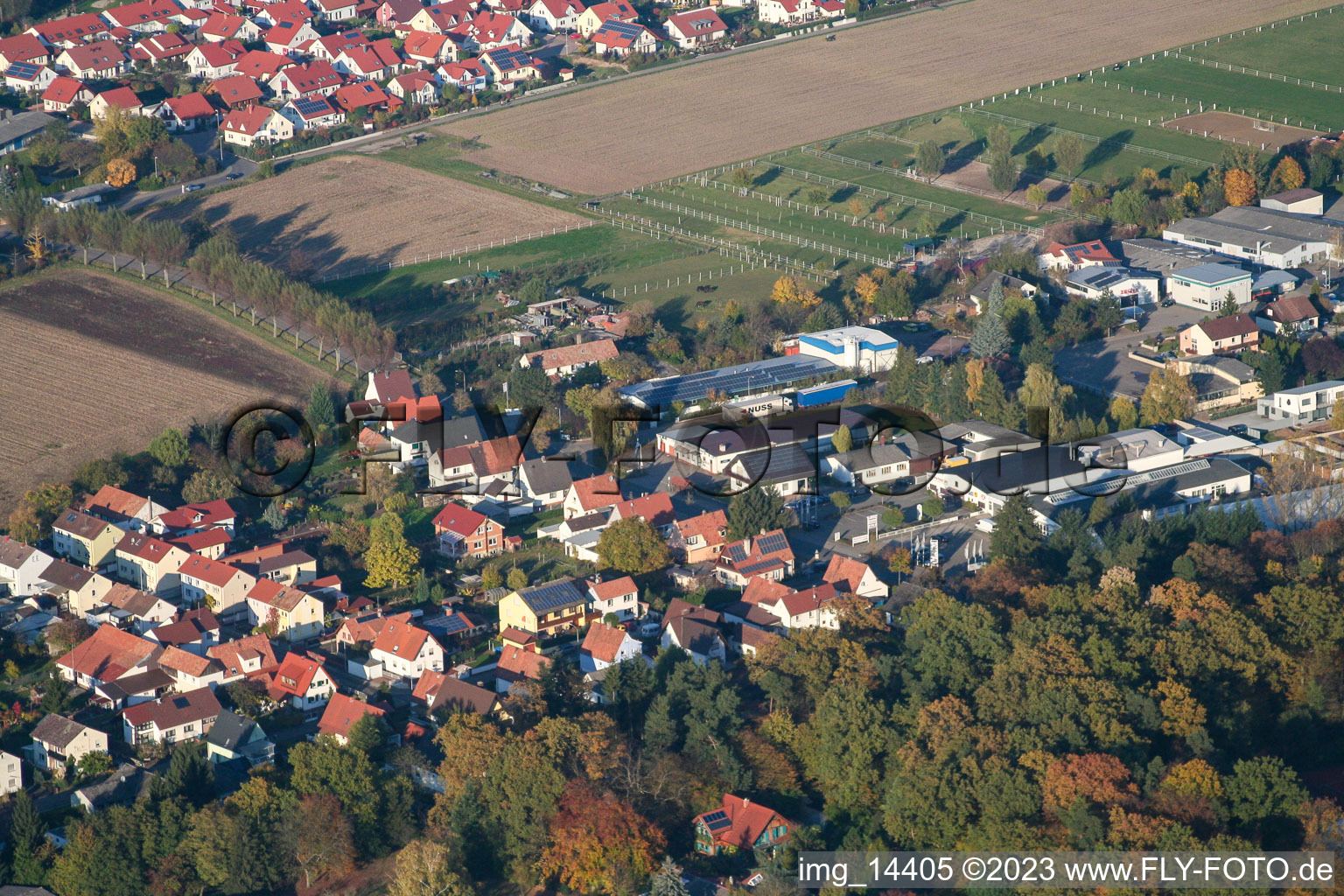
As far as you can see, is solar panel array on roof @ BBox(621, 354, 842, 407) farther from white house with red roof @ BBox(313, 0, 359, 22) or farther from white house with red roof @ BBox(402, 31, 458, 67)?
white house with red roof @ BBox(313, 0, 359, 22)

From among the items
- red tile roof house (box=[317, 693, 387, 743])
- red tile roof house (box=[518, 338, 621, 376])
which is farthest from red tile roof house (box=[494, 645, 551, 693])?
red tile roof house (box=[518, 338, 621, 376])

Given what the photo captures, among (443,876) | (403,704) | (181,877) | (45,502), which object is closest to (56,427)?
(45,502)

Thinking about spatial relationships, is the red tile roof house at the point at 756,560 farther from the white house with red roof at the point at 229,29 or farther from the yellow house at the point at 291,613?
the white house with red roof at the point at 229,29

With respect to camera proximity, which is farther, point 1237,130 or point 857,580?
point 1237,130

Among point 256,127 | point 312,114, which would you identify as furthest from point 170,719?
point 312,114

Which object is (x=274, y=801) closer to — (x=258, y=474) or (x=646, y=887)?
(x=646, y=887)

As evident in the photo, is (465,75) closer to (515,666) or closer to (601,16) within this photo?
(601,16)
